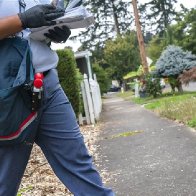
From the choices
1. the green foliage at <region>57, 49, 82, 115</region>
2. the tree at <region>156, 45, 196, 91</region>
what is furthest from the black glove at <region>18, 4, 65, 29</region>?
the tree at <region>156, 45, 196, 91</region>

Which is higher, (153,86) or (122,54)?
(122,54)

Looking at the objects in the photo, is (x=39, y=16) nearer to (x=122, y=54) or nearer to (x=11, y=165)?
(x=11, y=165)

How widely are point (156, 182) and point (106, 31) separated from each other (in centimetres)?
5854

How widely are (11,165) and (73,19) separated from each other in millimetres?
872

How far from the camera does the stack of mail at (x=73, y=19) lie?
2.39 meters

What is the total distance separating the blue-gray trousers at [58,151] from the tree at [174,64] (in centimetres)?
2272

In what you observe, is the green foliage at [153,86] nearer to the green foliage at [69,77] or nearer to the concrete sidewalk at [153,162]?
the green foliage at [69,77]

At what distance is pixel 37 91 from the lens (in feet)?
7.84

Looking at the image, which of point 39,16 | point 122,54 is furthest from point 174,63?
point 122,54

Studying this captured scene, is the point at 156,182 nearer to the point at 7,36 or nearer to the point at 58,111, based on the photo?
the point at 58,111

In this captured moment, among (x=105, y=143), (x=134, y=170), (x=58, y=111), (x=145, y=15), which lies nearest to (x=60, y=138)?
(x=58, y=111)

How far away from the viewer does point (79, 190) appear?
2627 millimetres

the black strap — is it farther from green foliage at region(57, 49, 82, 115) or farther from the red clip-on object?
green foliage at region(57, 49, 82, 115)

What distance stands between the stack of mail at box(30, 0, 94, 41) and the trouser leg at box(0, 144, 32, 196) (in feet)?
2.09
